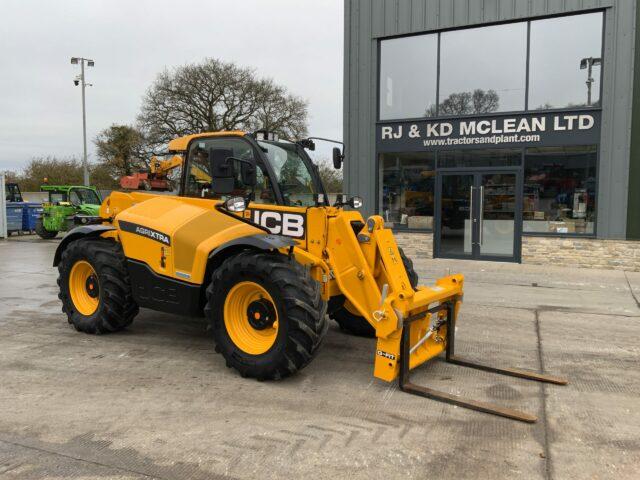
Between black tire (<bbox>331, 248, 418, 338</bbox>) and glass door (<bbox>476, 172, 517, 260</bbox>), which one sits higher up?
glass door (<bbox>476, 172, 517, 260</bbox>)

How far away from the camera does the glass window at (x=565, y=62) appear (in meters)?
11.9

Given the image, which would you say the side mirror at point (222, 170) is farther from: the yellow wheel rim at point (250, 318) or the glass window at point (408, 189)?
the glass window at point (408, 189)

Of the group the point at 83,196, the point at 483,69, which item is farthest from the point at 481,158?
the point at 83,196

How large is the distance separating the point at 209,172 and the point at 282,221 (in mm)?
1051

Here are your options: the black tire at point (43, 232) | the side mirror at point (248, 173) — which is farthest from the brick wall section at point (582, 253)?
the black tire at point (43, 232)

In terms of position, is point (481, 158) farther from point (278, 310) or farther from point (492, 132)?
point (278, 310)

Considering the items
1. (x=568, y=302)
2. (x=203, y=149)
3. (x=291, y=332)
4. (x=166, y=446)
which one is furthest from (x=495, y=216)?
(x=166, y=446)

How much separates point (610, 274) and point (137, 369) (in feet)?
32.0

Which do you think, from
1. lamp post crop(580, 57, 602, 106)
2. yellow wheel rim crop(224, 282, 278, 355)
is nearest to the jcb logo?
yellow wheel rim crop(224, 282, 278, 355)

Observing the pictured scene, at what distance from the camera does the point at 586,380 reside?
15.8 ft

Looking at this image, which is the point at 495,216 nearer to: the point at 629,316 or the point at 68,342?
the point at 629,316

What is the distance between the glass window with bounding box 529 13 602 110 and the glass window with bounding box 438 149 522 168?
3.85 feet

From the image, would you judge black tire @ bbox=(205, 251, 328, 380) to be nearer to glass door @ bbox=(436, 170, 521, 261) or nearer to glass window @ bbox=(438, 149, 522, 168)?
glass door @ bbox=(436, 170, 521, 261)

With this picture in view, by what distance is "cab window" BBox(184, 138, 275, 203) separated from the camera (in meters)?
5.34
